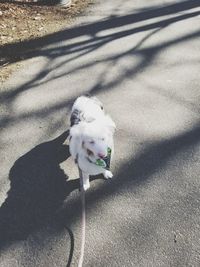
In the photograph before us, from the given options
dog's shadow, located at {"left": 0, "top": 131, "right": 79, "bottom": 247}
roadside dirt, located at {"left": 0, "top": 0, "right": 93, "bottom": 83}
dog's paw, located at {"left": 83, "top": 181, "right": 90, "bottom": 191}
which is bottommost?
dog's shadow, located at {"left": 0, "top": 131, "right": 79, "bottom": 247}

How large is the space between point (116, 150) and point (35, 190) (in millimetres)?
1061

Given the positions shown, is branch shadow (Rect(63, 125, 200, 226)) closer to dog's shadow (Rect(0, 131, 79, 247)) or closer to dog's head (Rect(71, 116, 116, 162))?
dog's shadow (Rect(0, 131, 79, 247))

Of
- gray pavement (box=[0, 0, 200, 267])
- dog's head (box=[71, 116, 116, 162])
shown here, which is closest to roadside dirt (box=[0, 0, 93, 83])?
gray pavement (box=[0, 0, 200, 267])

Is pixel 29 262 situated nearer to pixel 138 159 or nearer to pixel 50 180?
pixel 50 180

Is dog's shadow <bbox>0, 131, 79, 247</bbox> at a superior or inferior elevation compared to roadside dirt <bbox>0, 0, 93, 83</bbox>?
inferior

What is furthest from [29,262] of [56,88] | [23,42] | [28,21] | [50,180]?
[28,21]

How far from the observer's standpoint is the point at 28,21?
8.19 meters

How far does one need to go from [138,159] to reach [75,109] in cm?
92

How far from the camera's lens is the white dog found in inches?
139

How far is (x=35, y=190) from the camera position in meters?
4.28

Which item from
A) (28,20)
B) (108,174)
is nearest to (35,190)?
(108,174)

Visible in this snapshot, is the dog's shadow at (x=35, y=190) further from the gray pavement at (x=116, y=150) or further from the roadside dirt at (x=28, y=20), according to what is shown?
the roadside dirt at (x=28, y=20)

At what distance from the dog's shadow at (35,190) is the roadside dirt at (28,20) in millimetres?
2520

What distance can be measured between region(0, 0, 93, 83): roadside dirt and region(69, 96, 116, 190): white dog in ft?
10.7
